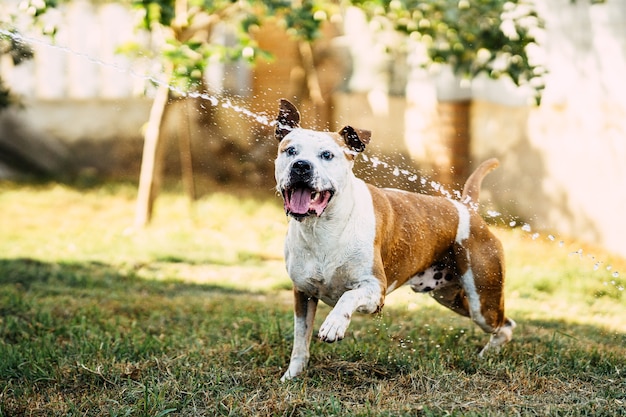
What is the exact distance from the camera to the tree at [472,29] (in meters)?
7.30

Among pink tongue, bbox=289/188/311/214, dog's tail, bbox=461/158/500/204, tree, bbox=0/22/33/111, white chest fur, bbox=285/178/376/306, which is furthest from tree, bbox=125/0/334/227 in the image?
pink tongue, bbox=289/188/311/214

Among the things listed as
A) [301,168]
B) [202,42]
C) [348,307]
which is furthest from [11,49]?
[348,307]

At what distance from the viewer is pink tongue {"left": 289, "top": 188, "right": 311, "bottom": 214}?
377 centimetres

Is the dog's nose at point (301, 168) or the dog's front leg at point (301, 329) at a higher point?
the dog's nose at point (301, 168)

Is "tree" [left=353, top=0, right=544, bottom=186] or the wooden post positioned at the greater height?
"tree" [left=353, top=0, right=544, bottom=186]

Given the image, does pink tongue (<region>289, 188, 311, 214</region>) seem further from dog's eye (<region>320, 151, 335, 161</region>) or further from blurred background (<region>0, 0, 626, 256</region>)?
blurred background (<region>0, 0, 626, 256</region>)

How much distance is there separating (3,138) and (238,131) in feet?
10.4

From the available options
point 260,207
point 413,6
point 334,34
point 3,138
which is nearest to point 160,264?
point 260,207

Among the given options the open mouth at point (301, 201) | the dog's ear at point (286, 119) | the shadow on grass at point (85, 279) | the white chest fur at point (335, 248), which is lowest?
the shadow on grass at point (85, 279)

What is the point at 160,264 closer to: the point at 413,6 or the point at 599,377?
the point at 413,6

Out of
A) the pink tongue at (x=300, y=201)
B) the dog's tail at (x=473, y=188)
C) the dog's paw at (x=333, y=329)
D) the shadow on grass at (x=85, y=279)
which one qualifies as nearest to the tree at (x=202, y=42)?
the shadow on grass at (x=85, y=279)

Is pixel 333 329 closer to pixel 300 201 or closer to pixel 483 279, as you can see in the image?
pixel 300 201

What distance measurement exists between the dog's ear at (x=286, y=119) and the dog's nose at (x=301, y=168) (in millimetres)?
455

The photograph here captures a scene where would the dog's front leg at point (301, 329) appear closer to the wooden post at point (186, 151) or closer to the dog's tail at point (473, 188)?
the dog's tail at point (473, 188)
